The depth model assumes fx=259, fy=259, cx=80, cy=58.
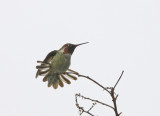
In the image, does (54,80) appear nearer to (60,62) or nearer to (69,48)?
(60,62)

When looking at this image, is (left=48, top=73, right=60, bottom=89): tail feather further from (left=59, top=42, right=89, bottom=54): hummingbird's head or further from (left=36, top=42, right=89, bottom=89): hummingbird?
(left=59, top=42, right=89, bottom=54): hummingbird's head

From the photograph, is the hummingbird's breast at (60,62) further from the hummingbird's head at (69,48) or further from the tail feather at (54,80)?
the tail feather at (54,80)

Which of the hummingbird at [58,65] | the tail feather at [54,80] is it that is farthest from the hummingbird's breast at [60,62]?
the tail feather at [54,80]

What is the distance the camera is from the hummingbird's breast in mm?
4777

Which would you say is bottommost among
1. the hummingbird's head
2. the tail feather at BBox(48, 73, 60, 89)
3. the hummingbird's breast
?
the tail feather at BBox(48, 73, 60, 89)

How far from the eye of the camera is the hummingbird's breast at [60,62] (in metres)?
4.78

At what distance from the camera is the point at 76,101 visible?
2451 mm

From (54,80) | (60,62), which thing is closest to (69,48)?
(60,62)

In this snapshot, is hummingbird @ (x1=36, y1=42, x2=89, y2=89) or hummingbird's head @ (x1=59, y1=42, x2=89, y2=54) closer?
hummingbird @ (x1=36, y1=42, x2=89, y2=89)

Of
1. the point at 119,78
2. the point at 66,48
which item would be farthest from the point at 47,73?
the point at 119,78

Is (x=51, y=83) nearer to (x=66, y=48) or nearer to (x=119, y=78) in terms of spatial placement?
(x=66, y=48)

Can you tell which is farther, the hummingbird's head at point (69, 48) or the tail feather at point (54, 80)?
the hummingbird's head at point (69, 48)

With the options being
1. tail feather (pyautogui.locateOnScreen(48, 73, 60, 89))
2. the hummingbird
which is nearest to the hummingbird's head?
the hummingbird

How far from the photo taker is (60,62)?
190 inches
